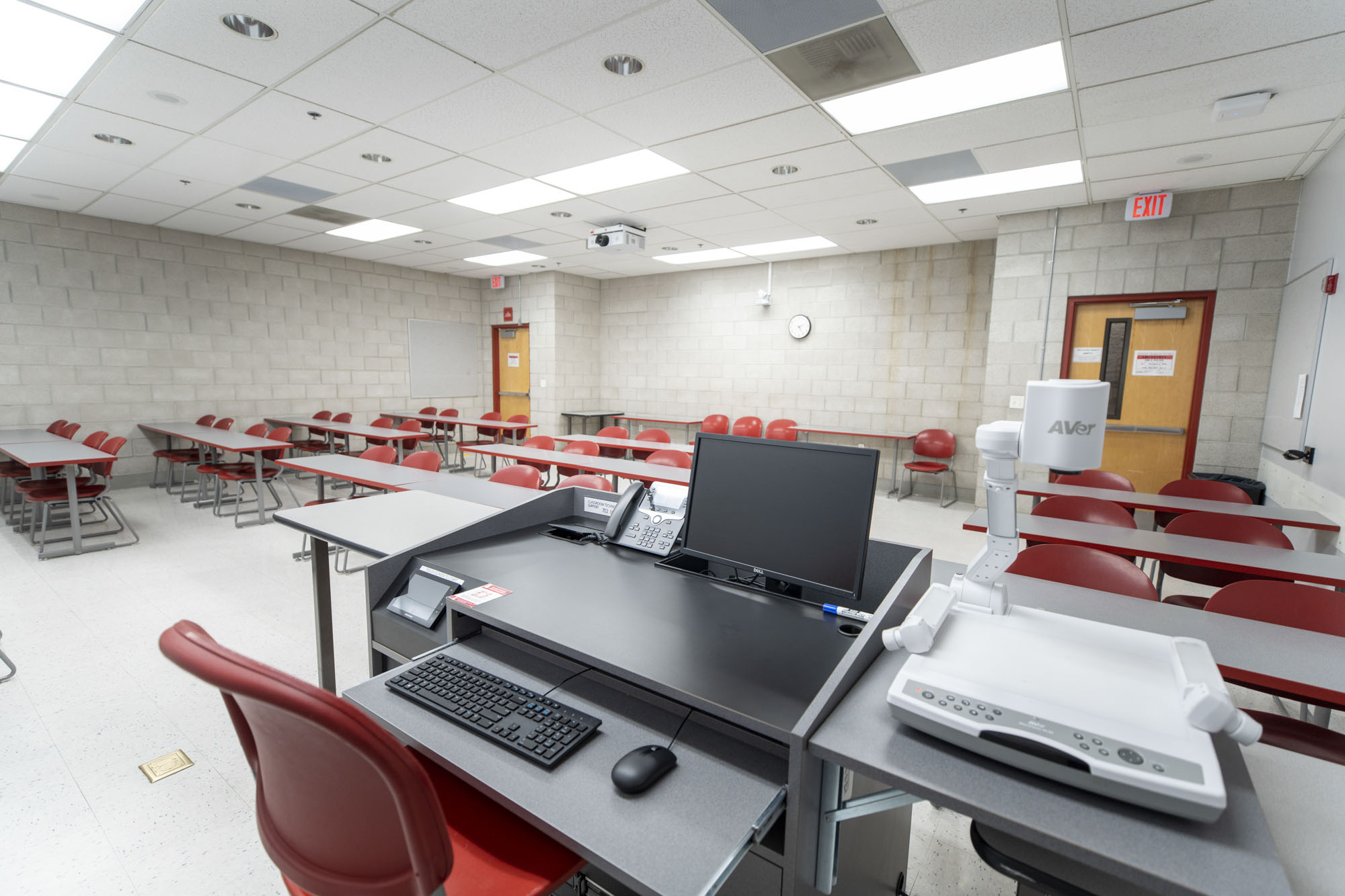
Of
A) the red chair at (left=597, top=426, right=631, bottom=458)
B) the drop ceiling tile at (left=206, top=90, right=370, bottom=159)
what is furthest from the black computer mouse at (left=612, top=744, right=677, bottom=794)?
the red chair at (left=597, top=426, right=631, bottom=458)

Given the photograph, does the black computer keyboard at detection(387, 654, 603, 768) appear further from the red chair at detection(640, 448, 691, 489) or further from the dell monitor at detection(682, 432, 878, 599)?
the red chair at detection(640, 448, 691, 489)

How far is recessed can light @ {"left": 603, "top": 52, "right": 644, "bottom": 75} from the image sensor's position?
2812mm

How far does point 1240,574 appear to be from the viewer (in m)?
2.74

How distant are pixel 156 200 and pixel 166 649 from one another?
22.3 feet

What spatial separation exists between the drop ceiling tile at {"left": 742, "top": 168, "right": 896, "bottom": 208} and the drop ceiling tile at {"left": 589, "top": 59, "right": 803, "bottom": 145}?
4.02ft

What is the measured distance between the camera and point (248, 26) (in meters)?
2.62

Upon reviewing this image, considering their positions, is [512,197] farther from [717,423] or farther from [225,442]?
[717,423]

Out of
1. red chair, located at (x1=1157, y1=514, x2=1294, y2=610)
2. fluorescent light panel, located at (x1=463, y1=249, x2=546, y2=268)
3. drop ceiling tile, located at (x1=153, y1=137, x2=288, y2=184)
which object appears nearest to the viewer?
red chair, located at (x1=1157, y1=514, x2=1294, y2=610)

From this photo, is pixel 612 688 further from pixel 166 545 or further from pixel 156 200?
pixel 156 200

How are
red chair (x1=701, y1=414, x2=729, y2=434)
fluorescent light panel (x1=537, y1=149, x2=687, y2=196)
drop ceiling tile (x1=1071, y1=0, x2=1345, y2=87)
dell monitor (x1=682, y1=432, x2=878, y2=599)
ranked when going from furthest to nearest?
red chair (x1=701, y1=414, x2=729, y2=434), fluorescent light panel (x1=537, y1=149, x2=687, y2=196), drop ceiling tile (x1=1071, y1=0, x2=1345, y2=87), dell monitor (x1=682, y1=432, x2=878, y2=599)

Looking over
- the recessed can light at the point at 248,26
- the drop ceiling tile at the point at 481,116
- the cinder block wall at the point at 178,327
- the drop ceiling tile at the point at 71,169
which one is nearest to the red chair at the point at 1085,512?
the drop ceiling tile at the point at 481,116

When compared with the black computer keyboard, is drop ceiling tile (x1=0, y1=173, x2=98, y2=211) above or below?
above

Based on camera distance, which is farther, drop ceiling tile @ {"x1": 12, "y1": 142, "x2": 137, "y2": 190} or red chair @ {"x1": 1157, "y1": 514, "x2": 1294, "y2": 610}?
drop ceiling tile @ {"x1": 12, "y1": 142, "x2": 137, "y2": 190}

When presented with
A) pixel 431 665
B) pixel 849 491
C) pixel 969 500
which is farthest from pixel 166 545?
pixel 969 500
